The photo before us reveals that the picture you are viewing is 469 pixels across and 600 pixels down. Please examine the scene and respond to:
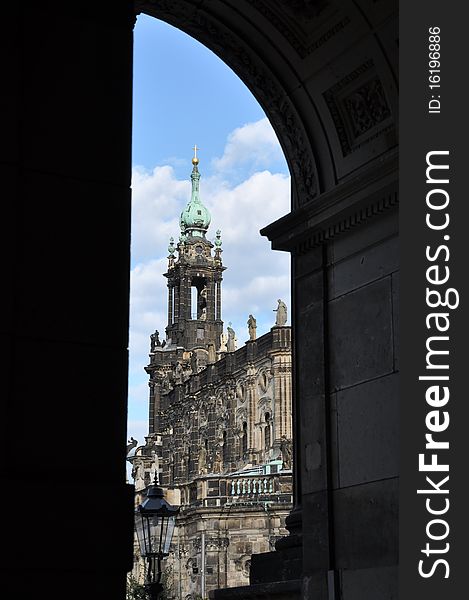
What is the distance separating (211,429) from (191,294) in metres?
15.6

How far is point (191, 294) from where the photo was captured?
82125 millimetres

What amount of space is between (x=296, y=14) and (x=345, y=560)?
4.28 meters

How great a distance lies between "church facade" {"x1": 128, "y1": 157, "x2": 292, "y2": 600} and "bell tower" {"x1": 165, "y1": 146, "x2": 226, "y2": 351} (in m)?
0.07

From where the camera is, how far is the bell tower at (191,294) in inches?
3164

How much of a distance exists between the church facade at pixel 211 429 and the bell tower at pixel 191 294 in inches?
2.9

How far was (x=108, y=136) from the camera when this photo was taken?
427cm

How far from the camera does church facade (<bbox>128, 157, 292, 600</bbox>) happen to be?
57.2 metres

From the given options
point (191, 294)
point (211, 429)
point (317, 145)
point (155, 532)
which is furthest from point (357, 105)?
point (191, 294)

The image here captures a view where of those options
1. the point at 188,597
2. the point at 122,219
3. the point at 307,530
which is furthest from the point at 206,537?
the point at 122,219

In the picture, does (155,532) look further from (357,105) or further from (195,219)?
(195,219)

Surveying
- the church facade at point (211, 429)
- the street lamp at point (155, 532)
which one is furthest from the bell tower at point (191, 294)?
the street lamp at point (155, 532)

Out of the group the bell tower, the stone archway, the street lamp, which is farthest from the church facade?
the stone archway

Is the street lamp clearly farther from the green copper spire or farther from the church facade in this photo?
the green copper spire

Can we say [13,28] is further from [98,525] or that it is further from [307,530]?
[307,530]
